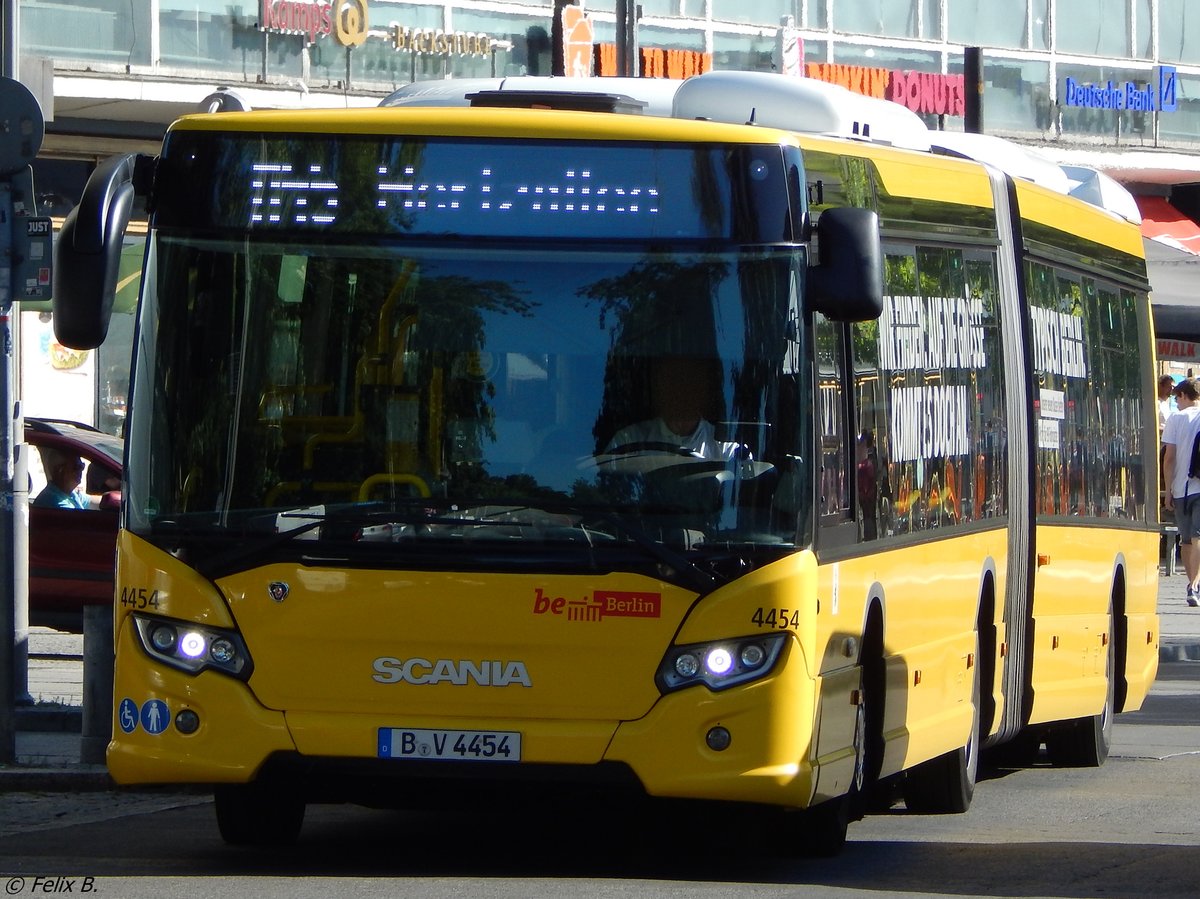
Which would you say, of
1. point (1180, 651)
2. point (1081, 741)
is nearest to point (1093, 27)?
point (1180, 651)

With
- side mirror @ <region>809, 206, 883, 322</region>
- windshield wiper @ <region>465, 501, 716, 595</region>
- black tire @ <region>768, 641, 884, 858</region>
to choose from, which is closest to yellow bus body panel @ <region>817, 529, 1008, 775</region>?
black tire @ <region>768, 641, 884, 858</region>

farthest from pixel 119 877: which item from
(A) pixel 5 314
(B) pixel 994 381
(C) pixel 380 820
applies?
(B) pixel 994 381

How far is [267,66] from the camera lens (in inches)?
1082

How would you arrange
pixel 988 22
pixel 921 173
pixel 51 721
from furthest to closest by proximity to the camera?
pixel 988 22 → pixel 51 721 → pixel 921 173

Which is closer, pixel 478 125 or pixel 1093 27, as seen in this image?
pixel 478 125

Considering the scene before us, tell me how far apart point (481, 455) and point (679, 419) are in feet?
2.07

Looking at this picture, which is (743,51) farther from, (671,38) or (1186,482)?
(1186,482)

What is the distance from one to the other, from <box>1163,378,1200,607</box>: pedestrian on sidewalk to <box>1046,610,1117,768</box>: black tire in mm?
9651

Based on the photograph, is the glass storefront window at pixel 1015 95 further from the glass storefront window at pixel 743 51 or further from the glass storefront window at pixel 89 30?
the glass storefront window at pixel 89 30

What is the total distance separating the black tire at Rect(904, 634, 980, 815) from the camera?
10891mm

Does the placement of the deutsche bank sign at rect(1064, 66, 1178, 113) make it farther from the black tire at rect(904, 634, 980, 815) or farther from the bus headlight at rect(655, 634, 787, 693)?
the bus headlight at rect(655, 634, 787, 693)

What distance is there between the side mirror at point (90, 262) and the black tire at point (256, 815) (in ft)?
5.58

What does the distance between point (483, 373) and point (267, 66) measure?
1969cm

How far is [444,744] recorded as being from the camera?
8359 mm
